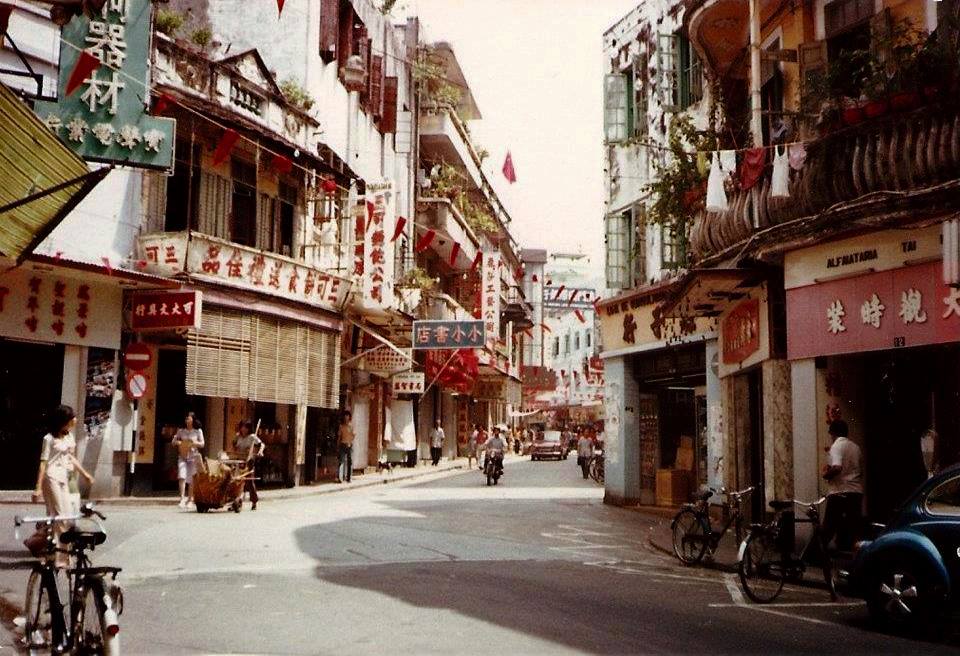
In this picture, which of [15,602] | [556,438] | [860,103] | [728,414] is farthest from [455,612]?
[556,438]

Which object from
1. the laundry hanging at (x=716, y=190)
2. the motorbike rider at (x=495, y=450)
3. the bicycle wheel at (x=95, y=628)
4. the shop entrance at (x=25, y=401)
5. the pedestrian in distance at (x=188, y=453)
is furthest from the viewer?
the motorbike rider at (x=495, y=450)

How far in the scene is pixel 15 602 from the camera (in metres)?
9.11

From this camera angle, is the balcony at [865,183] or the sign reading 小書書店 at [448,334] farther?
the sign reading 小書書店 at [448,334]

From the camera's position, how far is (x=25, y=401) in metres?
19.8

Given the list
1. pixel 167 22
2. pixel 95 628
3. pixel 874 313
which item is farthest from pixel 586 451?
pixel 95 628

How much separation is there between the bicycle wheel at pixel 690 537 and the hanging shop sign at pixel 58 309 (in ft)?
41.9

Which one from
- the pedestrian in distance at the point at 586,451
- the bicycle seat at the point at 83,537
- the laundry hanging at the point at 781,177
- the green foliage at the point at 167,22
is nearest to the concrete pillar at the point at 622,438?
the laundry hanging at the point at 781,177

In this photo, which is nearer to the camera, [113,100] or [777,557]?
[777,557]

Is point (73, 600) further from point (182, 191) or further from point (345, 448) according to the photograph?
point (345, 448)

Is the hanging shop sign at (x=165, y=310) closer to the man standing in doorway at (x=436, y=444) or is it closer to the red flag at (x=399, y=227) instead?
the red flag at (x=399, y=227)

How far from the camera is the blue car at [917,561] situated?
841 cm

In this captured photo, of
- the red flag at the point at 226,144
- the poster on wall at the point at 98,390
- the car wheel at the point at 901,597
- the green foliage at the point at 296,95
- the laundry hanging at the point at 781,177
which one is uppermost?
the green foliage at the point at 296,95

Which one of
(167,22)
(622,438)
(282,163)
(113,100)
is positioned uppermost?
(167,22)

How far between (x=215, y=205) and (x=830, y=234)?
1503 centimetres
